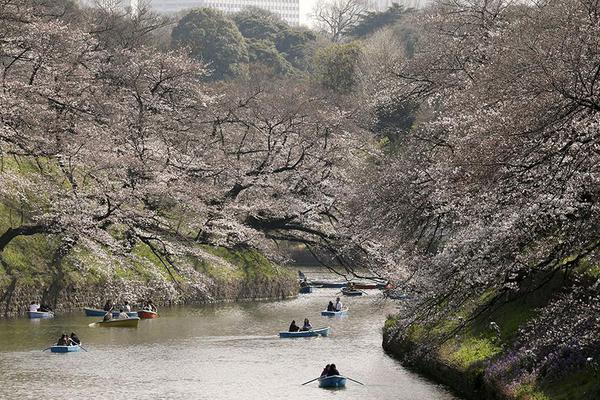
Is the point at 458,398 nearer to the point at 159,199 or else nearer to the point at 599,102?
the point at 599,102

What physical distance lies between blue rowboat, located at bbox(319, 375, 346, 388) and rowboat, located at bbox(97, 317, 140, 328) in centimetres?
1550

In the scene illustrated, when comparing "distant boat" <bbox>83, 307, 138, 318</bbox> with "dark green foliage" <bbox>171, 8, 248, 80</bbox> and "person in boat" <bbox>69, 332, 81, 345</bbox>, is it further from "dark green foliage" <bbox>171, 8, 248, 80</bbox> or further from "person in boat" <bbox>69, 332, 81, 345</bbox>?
"dark green foliage" <bbox>171, 8, 248, 80</bbox>

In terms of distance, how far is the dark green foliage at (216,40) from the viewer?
114 meters

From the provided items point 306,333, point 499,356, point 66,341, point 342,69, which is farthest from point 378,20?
point 499,356

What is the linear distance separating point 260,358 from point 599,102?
19443 millimetres

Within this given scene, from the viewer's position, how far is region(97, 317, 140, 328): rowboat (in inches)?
1723

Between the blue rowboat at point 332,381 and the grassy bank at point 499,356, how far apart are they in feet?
8.84

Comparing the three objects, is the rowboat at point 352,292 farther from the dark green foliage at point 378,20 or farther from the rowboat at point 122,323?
the dark green foliage at point 378,20

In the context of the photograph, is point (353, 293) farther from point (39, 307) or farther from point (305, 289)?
point (39, 307)

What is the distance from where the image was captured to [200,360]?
117 feet

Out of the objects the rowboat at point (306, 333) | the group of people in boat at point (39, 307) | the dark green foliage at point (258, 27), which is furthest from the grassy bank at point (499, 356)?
the dark green foliage at point (258, 27)

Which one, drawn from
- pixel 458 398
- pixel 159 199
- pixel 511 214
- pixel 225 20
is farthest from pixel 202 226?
pixel 225 20

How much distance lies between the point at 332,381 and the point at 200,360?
6.92 m

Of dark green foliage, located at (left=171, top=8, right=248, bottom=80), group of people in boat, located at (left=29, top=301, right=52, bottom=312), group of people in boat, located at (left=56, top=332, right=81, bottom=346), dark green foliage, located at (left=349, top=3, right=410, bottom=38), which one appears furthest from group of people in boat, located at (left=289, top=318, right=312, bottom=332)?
dark green foliage, located at (left=349, top=3, right=410, bottom=38)
